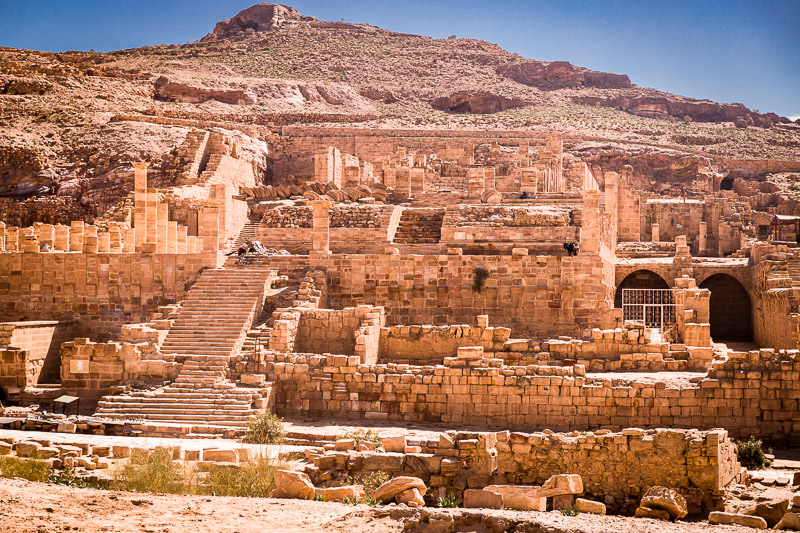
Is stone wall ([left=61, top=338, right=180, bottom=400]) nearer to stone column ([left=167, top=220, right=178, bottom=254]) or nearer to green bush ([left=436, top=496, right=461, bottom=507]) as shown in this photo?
stone column ([left=167, top=220, right=178, bottom=254])

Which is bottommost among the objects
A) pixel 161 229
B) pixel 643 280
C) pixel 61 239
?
pixel 643 280

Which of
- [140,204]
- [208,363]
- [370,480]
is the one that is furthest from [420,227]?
[370,480]

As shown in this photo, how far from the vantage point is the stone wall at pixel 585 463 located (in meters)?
12.6

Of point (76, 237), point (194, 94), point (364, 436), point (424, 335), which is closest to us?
point (364, 436)

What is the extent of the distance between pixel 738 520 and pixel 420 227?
15.9 meters

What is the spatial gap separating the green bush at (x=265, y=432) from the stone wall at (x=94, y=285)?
666cm

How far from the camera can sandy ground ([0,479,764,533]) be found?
9.74 m

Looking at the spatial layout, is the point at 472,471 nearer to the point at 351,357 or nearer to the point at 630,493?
the point at 630,493

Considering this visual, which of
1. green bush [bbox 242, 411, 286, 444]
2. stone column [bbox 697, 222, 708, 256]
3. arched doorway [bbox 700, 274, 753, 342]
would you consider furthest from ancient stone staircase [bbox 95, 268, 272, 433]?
stone column [bbox 697, 222, 708, 256]

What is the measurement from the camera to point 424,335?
18406 mm

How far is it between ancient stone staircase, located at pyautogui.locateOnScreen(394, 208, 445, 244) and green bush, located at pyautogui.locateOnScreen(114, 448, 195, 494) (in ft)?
43.5

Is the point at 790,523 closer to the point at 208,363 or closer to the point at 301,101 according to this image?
the point at 208,363

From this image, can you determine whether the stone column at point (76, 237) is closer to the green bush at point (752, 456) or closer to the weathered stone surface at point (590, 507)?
the weathered stone surface at point (590, 507)

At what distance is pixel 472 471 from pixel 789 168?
137 feet
